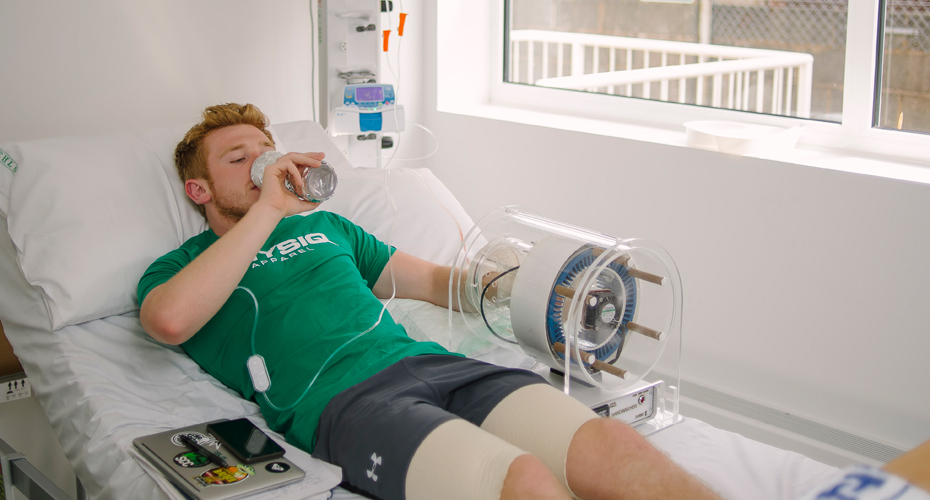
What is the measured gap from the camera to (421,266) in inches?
69.5

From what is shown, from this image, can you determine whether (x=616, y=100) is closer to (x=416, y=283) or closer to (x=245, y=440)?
(x=416, y=283)

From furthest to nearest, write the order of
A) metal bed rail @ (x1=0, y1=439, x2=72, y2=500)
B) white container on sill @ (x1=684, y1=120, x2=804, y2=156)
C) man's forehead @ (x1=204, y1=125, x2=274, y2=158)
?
white container on sill @ (x1=684, y1=120, x2=804, y2=156)
man's forehead @ (x1=204, y1=125, x2=274, y2=158)
metal bed rail @ (x1=0, y1=439, x2=72, y2=500)

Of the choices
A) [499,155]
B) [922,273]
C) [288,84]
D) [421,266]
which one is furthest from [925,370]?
[288,84]

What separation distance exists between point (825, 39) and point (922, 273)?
2.53 feet

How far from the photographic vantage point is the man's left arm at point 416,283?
174 centimetres

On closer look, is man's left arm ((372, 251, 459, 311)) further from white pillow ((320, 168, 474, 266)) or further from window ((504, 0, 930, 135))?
window ((504, 0, 930, 135))

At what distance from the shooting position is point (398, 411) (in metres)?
1.20

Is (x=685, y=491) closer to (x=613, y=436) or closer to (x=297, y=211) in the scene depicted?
(x=613, y=436)

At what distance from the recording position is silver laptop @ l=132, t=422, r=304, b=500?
44.0 inches

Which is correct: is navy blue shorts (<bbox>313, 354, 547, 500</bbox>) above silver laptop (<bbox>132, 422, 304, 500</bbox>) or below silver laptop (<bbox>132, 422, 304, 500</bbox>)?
above

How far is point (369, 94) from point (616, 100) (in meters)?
0.91

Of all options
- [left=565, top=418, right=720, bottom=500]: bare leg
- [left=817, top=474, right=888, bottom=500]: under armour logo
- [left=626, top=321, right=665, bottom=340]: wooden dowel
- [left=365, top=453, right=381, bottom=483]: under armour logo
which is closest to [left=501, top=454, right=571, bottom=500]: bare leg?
[left=565, top=418, right=720, bottom=500]: bare leg

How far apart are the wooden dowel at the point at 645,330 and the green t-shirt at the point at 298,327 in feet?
1.22

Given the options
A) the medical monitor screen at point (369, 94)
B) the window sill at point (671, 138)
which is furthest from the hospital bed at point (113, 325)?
the window sill at point (671, 138)
